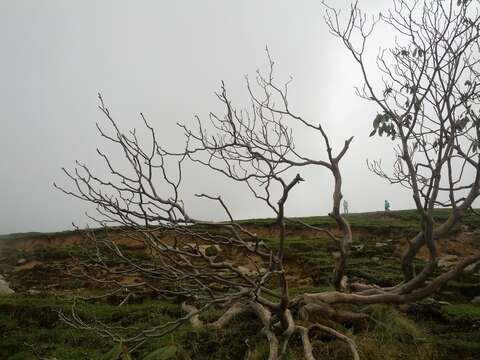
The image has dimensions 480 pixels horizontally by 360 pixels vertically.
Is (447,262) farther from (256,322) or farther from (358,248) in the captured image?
(256,322)

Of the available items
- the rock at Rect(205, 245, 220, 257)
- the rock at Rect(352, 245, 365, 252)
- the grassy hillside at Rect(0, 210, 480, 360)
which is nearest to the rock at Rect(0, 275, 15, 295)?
the grassy hillside at Rect(0, 210, 480, 360)

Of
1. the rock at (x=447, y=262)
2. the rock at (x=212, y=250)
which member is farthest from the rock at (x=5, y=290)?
the rock at (x=447, y=262)

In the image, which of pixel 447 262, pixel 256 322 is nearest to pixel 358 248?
pixel 447 262

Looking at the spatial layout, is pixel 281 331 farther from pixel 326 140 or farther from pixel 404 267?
pixel 326 140

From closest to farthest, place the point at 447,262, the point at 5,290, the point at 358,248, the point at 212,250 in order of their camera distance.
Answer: the point at 447,262 → the point at 5,290 → the point at 358,248 → the point at 212,250

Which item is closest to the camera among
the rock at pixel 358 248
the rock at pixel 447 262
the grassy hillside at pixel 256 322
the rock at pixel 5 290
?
the grassy hillside at pixel 256 322

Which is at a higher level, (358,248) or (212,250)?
(212,250)

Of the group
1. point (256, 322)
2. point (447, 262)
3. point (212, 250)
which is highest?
point (212, 250)

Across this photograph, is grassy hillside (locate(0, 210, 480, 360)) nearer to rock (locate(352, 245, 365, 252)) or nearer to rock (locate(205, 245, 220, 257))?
rock (locate(352, 245, 365, 252))

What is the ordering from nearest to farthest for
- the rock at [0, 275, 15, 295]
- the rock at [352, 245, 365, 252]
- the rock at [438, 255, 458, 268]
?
the rock at [438, 255, 458, 268] → the rock at [0, 275, 15, 295] → the rock at [352, 245, 365, 252]

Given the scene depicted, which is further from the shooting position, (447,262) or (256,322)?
(447,262)

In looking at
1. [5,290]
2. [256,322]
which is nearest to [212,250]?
[5,290]

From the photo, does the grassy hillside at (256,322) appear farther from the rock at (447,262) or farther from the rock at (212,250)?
the rock at (212,250)

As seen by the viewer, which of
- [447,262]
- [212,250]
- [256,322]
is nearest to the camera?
[256,322]
